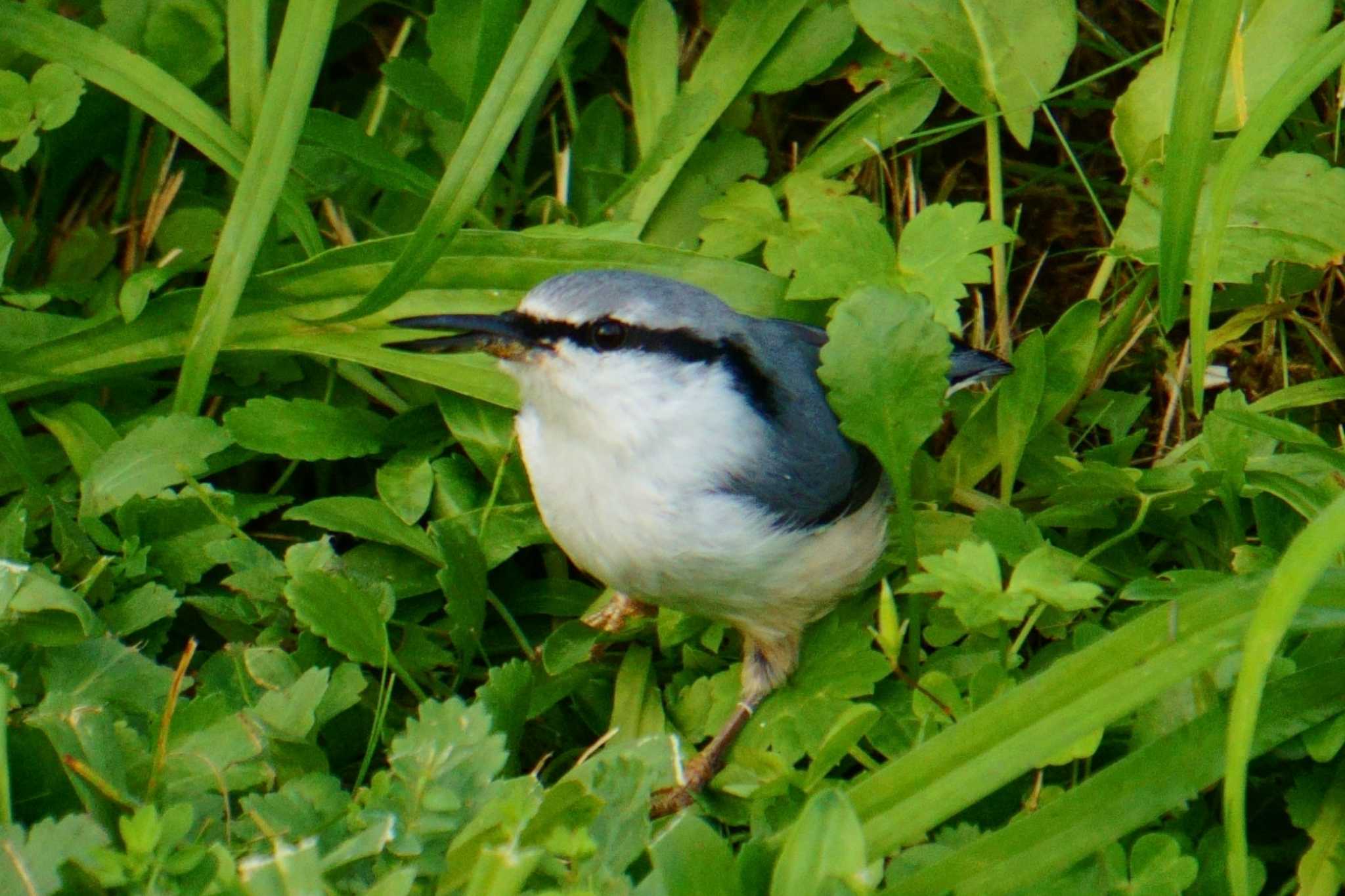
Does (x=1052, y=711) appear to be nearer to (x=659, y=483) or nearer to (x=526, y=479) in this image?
(x=659, y=483)

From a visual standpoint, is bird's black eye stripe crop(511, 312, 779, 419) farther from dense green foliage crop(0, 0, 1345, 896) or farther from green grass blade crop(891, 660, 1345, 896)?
green grass blade crop(891, 660, 1345, 896)

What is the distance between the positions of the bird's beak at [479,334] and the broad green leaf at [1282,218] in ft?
4.79

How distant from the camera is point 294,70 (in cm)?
329

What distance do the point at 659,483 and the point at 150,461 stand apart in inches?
46.8

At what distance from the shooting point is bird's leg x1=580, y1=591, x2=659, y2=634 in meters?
3.48

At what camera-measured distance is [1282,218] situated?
3461mm

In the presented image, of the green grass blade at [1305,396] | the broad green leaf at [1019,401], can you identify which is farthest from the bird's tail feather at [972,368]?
the green grass blade at [1305,396]

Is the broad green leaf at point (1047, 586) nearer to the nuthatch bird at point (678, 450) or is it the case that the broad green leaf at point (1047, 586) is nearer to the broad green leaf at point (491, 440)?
the nuthatch bird at point (678, 450)

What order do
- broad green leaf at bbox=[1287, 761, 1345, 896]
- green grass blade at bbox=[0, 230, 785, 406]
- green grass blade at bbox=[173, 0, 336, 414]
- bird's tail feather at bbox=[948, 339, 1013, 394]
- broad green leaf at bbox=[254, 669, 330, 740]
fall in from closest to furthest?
broad green leaf at bbox=[1287, 761, 1345, 896]
broad green leaf at bbox=[254, 669, 330, 740]
green grass blade at bbox=[173, 0, 336, 414]
bird's tail feather at bbox=[948, 339, 1013, 394]
green grass blade at bbox=[0, 230, 785, 406]

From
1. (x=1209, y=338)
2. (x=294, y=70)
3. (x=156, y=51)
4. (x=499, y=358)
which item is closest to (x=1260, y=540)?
(x=1209, y=338)

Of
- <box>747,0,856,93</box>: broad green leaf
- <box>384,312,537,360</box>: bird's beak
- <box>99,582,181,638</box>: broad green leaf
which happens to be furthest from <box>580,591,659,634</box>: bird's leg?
<box>747,0,856,93</box>: broad green leaf

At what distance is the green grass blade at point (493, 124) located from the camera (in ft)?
10.3

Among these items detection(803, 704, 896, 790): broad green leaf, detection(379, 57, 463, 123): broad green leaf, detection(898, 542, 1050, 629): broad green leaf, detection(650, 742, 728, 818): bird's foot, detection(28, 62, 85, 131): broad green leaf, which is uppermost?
detection(28, 62, 85, 131): broad green leaf

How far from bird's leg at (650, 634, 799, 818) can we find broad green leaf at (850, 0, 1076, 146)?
55.0 inches
